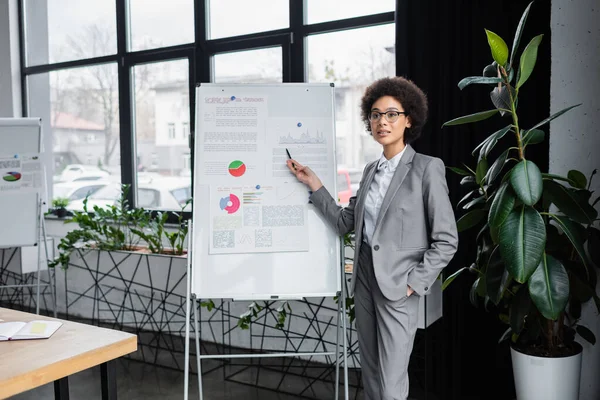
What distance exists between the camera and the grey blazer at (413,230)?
2.24 meters

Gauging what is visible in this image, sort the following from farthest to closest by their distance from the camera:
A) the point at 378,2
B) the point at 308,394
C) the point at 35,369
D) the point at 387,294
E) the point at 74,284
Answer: the point at 74,284 < the point at 378,2 < the point at 308,394 < the point at 387,294 < the point at 35,369

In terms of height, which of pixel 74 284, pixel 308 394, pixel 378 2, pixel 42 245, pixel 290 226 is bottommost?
pixel 308 394

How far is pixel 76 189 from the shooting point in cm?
545

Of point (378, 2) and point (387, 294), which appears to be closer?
point (387, 294)

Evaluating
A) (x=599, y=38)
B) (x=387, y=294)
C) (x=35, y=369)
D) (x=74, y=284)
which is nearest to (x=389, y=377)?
(x=387, y=294)

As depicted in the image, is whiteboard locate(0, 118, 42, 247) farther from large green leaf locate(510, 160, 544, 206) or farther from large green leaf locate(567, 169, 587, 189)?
large green leaf locate(567, 169, 587, 189)

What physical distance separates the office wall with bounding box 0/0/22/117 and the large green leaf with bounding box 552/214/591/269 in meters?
5.08

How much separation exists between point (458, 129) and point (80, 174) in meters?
3.73

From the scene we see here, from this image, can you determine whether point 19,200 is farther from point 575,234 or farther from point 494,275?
point 575,234

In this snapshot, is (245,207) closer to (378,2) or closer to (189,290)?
(189,290)

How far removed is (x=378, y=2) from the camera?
3.77 m

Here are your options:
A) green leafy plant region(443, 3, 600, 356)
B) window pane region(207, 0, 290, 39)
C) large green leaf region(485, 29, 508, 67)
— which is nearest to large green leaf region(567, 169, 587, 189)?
green leafy plant region(443, 3, 600, 356)

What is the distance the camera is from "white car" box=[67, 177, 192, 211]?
4.75 metres

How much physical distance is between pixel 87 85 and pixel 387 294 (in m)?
4.05
